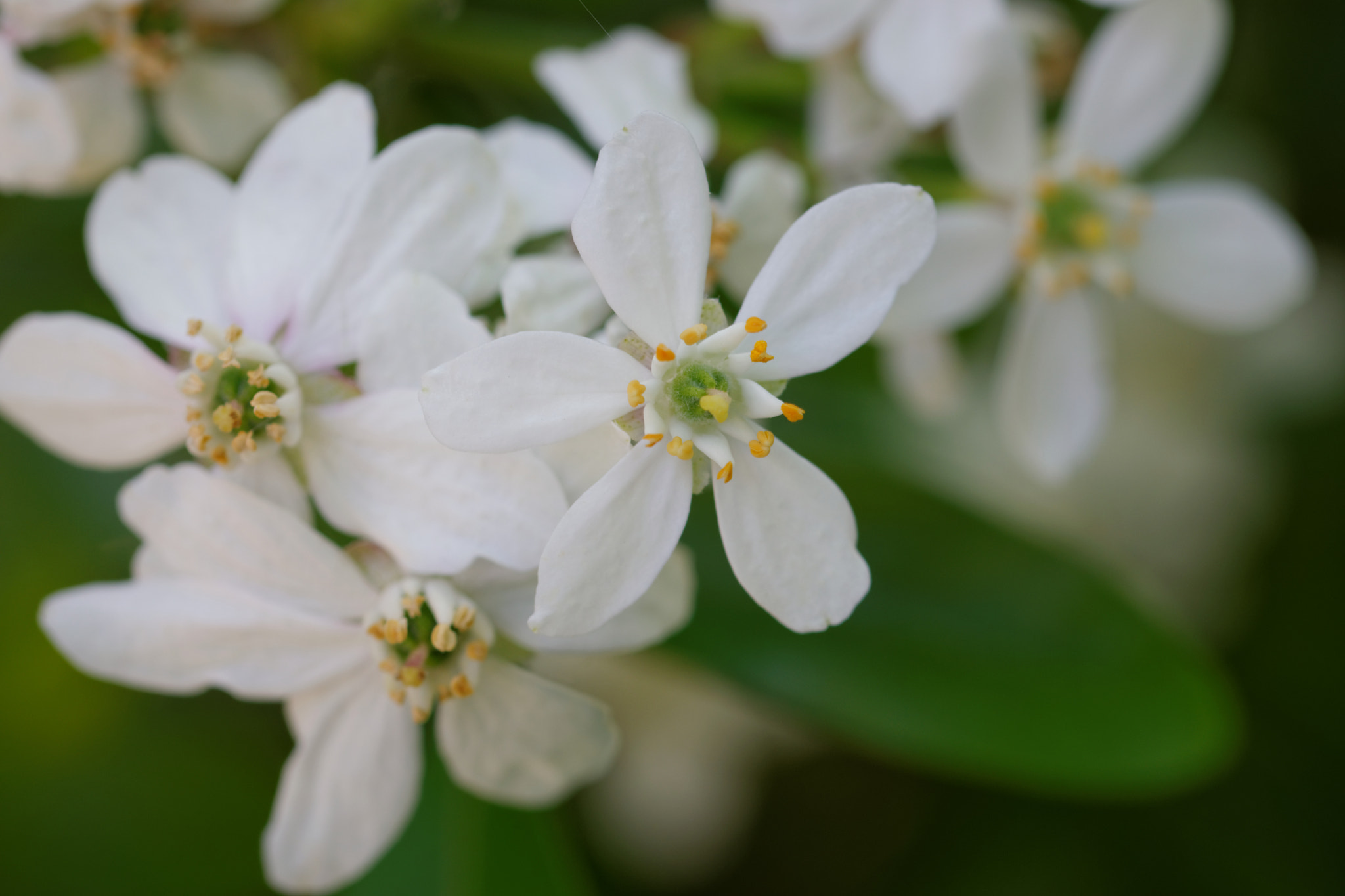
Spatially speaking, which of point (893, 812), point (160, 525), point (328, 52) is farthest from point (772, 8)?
point (893, 812)

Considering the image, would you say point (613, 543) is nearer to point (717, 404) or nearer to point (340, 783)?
point (717, 404)

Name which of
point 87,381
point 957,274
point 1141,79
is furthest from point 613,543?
point 1141,79

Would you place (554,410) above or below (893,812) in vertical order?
above

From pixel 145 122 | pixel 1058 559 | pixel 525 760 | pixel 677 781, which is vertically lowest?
pixel 677 781

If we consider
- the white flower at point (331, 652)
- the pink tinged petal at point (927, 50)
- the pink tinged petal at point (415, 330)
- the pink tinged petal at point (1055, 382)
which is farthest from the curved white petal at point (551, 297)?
the pink tinged petal at point (1055, 382)

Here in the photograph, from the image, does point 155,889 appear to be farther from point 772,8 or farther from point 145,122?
point 772,8
